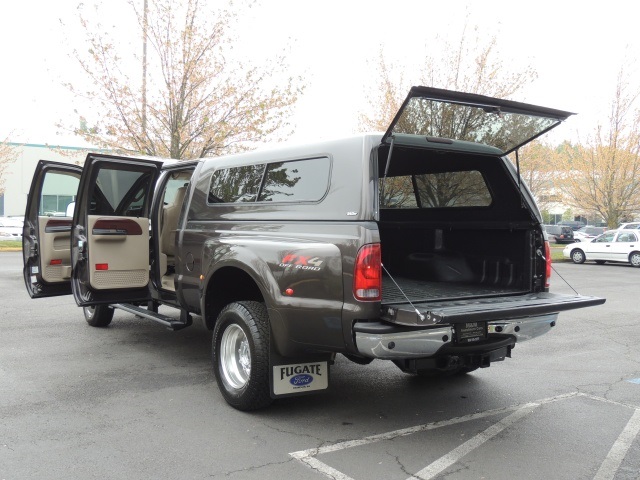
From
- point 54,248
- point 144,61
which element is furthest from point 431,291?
point 144,61

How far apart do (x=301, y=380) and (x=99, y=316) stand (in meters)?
4.42

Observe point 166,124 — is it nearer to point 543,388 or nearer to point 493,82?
point 493,82

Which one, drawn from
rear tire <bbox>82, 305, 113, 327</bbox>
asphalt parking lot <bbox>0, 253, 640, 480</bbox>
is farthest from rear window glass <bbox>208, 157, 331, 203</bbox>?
rear tire <bbox>82, 305, 113, 327</bbox>

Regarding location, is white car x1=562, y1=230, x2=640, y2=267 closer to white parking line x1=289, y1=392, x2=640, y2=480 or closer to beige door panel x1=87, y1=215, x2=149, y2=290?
white parking line x1=289, y1=392, x2=640, y2=480

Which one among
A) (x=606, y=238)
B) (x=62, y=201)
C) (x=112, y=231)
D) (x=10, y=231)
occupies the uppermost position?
(x=62, y=201)

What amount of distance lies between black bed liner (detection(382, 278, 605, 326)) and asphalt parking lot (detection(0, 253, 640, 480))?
919 mm

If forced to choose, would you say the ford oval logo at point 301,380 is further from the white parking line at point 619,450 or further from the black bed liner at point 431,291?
the white parking line at point 619,450

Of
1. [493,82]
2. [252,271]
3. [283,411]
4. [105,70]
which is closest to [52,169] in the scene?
[252,271]

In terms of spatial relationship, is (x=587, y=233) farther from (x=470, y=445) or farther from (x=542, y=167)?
(x=470, y=445)

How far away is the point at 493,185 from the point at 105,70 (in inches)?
533

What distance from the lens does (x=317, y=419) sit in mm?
4754

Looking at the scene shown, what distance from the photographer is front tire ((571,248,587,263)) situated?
23764 millimetres

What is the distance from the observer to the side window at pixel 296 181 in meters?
4.59

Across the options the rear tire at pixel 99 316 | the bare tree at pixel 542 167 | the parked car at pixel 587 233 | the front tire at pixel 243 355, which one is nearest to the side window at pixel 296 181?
the front tire at pixel 243 355
